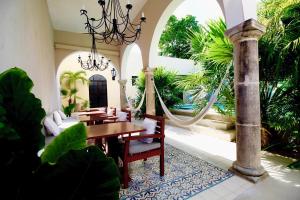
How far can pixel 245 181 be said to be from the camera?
6.77ft

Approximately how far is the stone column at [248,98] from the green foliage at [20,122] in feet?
7.02

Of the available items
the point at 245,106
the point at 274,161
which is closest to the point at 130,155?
the point at 245,106

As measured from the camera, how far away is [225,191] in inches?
74.6

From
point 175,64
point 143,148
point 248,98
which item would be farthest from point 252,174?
point 175,64

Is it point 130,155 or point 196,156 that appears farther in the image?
point 196,156

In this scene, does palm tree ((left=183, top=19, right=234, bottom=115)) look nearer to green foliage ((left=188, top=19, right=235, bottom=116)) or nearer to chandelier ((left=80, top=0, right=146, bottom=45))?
green foliage ((left=188, top=19, right=235, bottom=116))

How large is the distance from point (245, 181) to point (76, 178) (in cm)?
220

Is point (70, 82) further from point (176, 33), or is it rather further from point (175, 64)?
point (176, 33)

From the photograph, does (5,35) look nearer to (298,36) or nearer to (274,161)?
(298,36)

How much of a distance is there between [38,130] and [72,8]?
5524mm

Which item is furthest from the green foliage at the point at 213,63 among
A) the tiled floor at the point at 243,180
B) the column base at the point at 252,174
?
the column base at the point at 252,174

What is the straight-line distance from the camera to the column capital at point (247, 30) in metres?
1.94

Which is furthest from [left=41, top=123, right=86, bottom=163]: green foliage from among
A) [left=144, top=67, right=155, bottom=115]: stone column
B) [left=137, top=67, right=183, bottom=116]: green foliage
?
[left=137, top=67, right=183, bottom=116]: green foliage

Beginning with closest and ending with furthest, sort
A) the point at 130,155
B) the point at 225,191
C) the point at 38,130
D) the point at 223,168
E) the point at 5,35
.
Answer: the point at 38,130 → the point at 5,35 → the point at 225,191 → the point at 130,155 → the point at 223,168
